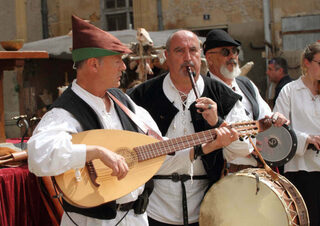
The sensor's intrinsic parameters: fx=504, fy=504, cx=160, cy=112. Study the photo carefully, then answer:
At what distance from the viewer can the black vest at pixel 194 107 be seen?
11.6ft

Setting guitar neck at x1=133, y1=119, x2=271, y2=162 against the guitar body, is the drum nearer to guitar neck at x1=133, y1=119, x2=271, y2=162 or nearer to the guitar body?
guitar neck at x1=133, y1=119, x2=271, y2=162

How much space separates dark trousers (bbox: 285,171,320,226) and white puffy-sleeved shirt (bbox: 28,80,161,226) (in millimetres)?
2238

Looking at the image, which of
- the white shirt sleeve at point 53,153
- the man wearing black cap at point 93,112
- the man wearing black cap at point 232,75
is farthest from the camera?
the man wearing black cap at point 232,75

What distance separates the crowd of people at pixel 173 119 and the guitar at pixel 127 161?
0.17ft

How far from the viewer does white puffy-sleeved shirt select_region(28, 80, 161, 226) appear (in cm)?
249

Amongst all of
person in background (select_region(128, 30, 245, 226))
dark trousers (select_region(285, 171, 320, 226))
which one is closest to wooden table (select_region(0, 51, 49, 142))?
person in background (select_region(128, 30, 245, 226))

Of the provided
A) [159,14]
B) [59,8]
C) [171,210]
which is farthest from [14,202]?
[59,8]

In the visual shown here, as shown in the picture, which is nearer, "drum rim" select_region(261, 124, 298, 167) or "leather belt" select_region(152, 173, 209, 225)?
"leather belt" select_region(152, 173, 209, 225)

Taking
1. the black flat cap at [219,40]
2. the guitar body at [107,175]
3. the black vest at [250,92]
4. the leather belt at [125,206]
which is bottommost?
the leather belt at [125,206]

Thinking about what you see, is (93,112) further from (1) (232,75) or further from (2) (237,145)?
(1) (232,75)

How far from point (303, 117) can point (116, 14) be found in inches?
435

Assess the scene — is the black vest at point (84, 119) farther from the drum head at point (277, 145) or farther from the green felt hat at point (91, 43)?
the drum head at point (277, 145)

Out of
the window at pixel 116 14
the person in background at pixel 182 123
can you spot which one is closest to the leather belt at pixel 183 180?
the person in background at pixel 182 123

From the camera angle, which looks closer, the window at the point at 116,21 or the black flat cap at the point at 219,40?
the black flat cap at the point at 219,40
